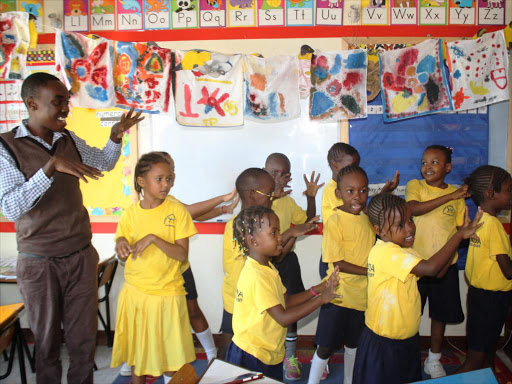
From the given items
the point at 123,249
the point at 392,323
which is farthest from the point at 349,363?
the point at 123,249

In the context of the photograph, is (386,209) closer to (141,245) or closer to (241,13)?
(141,245)

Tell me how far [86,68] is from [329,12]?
1.87m

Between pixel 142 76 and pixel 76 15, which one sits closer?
pixel 142 76

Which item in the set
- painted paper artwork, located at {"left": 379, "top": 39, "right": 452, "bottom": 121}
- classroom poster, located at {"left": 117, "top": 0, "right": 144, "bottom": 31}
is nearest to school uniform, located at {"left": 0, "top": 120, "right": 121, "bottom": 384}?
classroom poster, located at {"left": 117, "top": 0, "right": 144, "bottom": 31}

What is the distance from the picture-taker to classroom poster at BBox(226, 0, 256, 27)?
11.0 feet

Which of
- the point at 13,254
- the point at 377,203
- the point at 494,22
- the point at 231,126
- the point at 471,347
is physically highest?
the point at 494,22

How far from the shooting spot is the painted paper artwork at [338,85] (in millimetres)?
3176

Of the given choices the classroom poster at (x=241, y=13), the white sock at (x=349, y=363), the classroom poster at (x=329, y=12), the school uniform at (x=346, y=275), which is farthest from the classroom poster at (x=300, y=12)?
the white sock at (x=349, y=363)

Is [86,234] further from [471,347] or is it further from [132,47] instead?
[471,347]

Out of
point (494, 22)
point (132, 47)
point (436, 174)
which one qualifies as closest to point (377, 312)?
point (436, 174)

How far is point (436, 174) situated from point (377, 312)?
1364 mm

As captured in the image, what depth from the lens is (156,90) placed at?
3186 mm

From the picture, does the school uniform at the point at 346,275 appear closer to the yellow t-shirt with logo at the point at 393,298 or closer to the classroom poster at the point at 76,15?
the yellow t-shirt with logo at the point at 393,298

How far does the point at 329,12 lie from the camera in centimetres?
333
